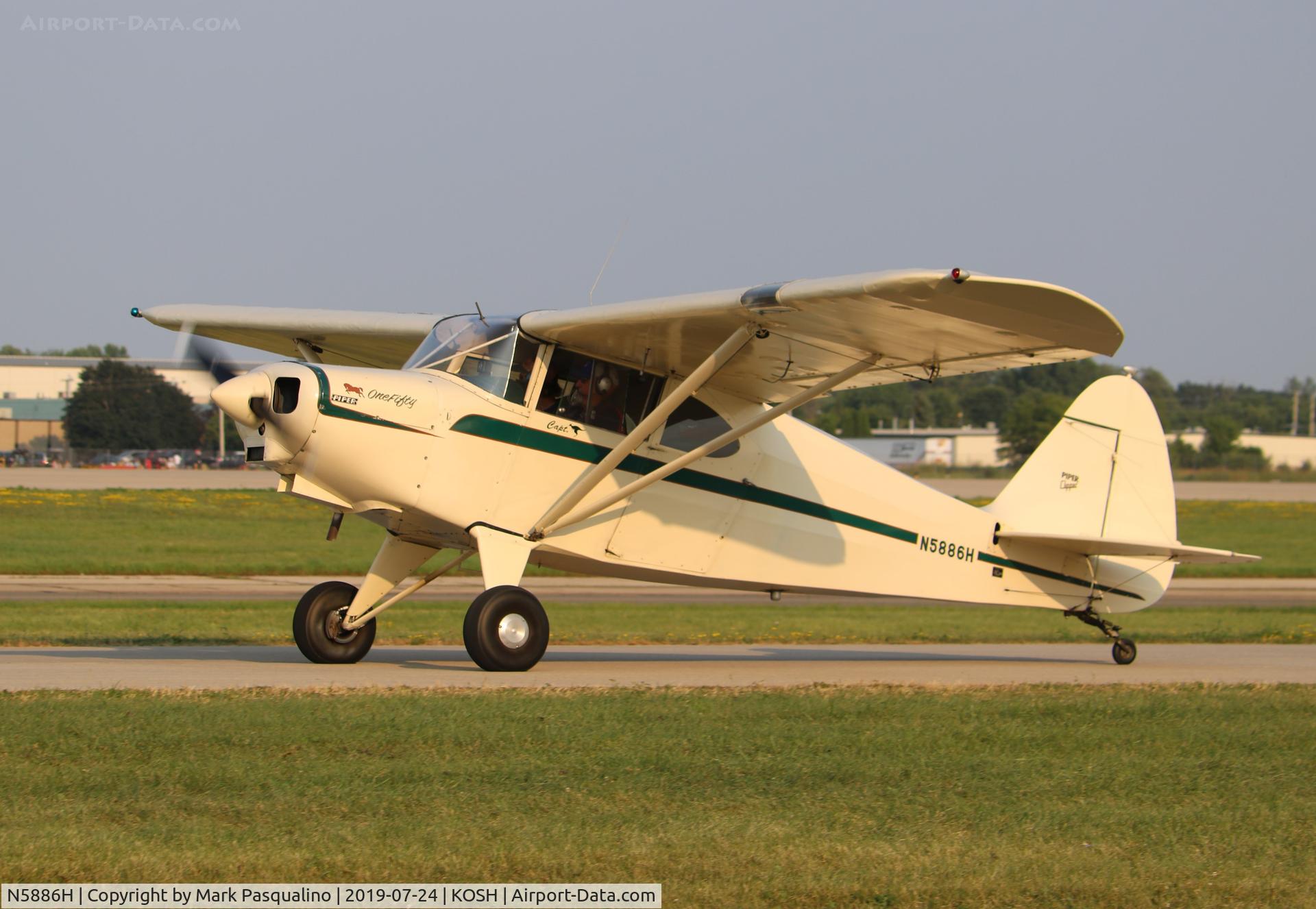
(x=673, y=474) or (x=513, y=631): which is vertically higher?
(x=673, y=474)

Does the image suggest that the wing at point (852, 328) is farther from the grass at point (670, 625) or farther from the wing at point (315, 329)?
the grass at point (670, 625)

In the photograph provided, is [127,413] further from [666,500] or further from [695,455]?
[695,455]

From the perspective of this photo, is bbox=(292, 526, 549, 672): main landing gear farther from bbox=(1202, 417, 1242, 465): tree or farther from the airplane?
bbox=(1202, 417, 1242, 465): tree

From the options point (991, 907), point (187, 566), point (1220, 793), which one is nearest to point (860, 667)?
point (1220, 793)

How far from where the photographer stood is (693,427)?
11.9 metres

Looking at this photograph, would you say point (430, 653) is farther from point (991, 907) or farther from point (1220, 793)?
point (991, 907)

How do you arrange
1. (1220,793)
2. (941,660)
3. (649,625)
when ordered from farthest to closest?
(649,625)
(941,660)
(1220,793)

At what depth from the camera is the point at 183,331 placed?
12961mm

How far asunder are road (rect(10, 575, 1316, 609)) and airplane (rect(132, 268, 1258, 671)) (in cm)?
704

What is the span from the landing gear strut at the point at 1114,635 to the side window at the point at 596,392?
548 centimetres

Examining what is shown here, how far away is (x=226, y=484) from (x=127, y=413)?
42.8 m

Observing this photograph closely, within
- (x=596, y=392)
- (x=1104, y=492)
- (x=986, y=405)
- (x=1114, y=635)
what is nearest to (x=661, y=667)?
(x=596, y=392)

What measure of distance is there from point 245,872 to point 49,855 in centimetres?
75

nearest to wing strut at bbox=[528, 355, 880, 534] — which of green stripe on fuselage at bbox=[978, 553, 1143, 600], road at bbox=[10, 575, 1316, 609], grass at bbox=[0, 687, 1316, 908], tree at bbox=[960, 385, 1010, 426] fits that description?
grass at bbox=[0, 687, 1316, 908]
